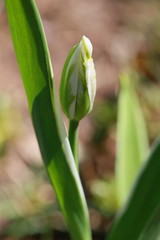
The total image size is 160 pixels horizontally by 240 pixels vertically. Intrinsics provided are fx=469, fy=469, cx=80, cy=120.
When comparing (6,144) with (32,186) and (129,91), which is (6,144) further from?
(129,91)

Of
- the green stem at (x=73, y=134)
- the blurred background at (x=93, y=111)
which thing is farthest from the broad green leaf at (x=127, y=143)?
the green stem at (x=73, y=134)

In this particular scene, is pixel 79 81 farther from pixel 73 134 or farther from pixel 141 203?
pixel 141 203

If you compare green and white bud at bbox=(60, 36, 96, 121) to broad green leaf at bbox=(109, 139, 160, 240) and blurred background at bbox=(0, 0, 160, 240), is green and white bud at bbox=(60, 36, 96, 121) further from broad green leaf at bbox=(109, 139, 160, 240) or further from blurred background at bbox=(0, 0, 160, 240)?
blurred background at bbox=(0, 0, 160, 240)

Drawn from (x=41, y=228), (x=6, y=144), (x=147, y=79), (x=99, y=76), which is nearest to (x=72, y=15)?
(x=99, y=76)

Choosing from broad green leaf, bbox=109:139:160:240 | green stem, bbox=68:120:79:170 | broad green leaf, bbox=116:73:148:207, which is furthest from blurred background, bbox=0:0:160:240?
green stem, bbox=68:120:79:170

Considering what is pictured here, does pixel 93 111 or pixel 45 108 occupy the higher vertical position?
pixel 45 108

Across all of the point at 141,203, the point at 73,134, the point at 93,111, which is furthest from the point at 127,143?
the point at 93,111
